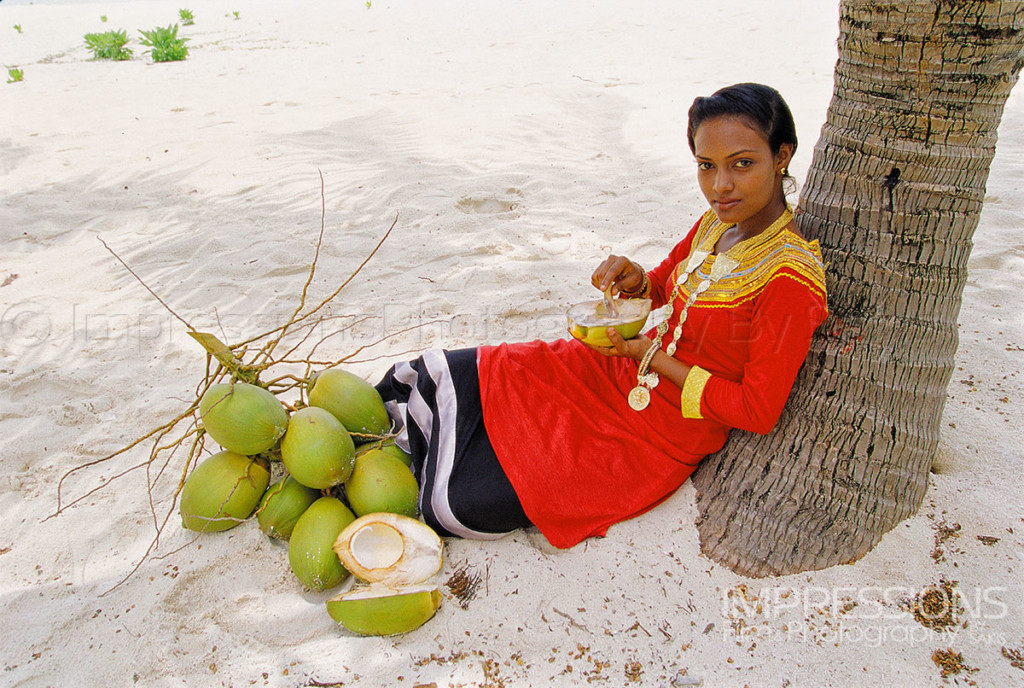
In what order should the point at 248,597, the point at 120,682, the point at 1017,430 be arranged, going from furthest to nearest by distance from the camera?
the point at 1017,430
the point at 248,597
the point at 120,682

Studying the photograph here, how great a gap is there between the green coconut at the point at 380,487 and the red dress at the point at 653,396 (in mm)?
310

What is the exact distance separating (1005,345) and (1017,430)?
0.70 metres

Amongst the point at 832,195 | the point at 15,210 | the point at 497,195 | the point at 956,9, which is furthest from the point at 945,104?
the point at 15,210

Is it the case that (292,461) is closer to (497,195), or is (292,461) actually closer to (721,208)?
(721,208)

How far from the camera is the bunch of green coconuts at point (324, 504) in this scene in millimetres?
1892

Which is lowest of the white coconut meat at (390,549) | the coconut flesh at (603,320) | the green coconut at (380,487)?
the white coconut meat at (390,549)

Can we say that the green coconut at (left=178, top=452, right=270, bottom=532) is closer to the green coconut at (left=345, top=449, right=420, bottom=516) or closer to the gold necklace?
the green coconut at (left=345, top=449, right=420, bottom=516)

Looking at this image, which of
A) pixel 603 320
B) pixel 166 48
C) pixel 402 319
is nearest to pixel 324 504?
pixel 603 320

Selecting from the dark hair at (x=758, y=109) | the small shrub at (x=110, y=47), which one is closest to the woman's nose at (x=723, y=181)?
the dark hair at (x=758, y=109)

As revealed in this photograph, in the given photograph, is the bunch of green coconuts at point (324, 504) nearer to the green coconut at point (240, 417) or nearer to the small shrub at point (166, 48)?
the green coconut at point (240, 417)

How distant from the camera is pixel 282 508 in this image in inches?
83.0

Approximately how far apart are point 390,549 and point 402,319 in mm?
1546

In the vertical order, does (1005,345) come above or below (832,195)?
below

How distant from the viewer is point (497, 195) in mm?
4684
